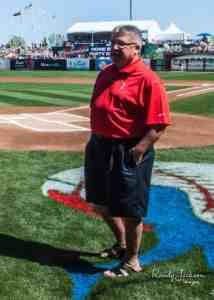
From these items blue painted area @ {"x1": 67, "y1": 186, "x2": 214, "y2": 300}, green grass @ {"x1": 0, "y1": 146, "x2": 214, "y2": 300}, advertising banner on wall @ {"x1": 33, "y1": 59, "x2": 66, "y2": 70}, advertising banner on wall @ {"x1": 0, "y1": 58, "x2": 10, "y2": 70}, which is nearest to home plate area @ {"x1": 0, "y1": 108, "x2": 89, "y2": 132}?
green grass @ {"x1": 0, "y1": 146, "x2": 214, "y2": 300}

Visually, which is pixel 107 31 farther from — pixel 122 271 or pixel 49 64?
pixel 122 271

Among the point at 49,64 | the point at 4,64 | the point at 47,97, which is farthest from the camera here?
the point at 4,64

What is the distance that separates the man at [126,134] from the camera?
154 inches

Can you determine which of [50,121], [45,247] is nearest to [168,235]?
[45,247]

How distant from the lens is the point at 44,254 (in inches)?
186

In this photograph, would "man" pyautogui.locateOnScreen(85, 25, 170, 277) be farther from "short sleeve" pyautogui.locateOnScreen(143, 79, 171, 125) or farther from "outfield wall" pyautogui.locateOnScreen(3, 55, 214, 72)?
"outfield wall" pyautogui.locateOnScreen(3, 55, 214, 72)

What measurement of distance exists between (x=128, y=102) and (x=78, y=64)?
4346 centimetres

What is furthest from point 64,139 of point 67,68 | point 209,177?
point 67,68

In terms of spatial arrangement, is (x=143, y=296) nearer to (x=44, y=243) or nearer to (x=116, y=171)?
(x=116, y=171)

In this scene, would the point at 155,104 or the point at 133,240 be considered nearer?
the point at 155,104

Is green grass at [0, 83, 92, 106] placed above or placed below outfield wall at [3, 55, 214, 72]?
above

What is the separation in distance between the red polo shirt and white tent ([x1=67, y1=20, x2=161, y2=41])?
77603 mm

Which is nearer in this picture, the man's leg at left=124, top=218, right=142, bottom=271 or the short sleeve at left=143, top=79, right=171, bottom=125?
the short sleeve at left=143, top=79, right=171, bottom=125

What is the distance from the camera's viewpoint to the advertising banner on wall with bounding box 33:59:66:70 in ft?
155
